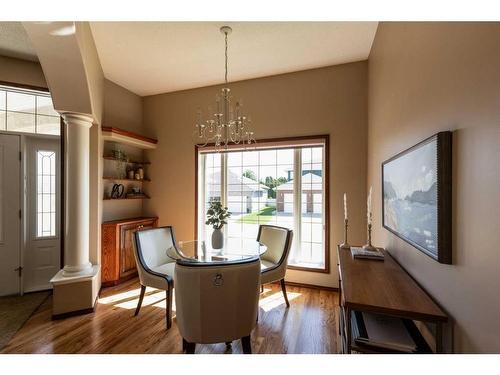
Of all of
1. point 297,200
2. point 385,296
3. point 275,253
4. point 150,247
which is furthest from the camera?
point 297,200

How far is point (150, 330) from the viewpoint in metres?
2.24

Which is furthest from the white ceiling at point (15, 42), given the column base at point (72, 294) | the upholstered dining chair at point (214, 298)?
the upholstered dining chair at point (214, 298)

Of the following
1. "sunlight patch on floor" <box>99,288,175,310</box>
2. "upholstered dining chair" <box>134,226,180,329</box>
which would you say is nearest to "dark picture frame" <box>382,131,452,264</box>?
"upholstered dining chair" <box>134,226,180,329</box>

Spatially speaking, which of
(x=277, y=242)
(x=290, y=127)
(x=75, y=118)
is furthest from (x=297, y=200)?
(x=75, y=118)

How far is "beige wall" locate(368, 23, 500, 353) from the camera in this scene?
0.81m

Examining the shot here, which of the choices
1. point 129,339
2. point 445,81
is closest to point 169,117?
point 129,339

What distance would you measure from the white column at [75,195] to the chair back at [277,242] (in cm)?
209

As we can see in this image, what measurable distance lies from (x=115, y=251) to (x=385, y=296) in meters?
3.33

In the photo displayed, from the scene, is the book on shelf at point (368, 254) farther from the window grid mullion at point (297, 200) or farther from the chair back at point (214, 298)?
the window grid mullion at point (297, 200)

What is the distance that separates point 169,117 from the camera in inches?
156

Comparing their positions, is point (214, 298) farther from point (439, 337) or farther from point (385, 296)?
point (439, 337)
